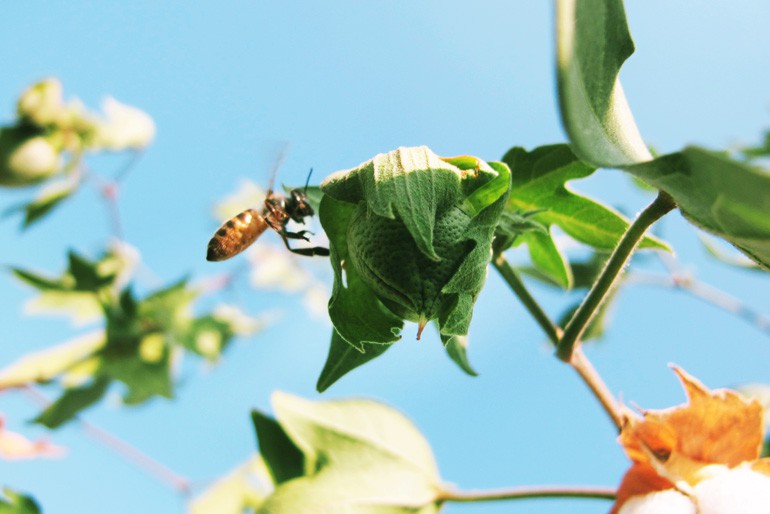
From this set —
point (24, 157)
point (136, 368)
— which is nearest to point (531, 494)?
point (136, 368)

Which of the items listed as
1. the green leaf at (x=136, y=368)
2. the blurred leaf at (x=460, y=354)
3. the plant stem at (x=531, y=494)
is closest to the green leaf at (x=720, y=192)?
the blurred leaf at (x=460, y=354)

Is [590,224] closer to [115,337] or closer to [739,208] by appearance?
[739,208]

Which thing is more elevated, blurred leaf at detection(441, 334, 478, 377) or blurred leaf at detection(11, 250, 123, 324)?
blurred leaf at detection(441, 334, 478, 377)

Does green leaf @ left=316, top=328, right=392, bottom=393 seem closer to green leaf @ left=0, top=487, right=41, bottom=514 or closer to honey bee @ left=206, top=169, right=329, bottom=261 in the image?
honey bee @ left=206, top=169, right=329, bottom=261

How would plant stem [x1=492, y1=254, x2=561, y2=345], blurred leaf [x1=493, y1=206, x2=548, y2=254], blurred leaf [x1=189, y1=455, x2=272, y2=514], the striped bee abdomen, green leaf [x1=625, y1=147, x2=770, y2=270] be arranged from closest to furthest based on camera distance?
green leaf [x1=625, y1=147, x2=770, y2=270] < blurred leaf [x1=493, y1=206, x2=548, y2=254] < plant stem [x1=492, y1=254, x2=561, y2=345] < the striped bee abdomen < blurred leaf [x1=189, y1=455, x2=272, y2=514]

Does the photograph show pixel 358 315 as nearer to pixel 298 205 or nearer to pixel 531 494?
pixel 298 205

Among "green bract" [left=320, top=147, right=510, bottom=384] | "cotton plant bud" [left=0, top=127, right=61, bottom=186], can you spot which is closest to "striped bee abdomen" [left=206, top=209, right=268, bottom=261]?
"green bract" [left=320, top=147, right=510, bottom=384]

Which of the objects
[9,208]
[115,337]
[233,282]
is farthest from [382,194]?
[233,282]

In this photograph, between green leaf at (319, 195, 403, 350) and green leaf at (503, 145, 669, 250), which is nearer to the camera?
green leaf at (319, 195, 403, 350)
